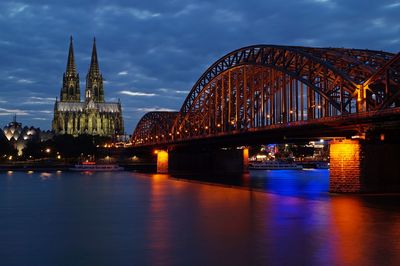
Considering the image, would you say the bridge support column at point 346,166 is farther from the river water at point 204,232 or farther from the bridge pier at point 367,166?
the river water at point 204,232

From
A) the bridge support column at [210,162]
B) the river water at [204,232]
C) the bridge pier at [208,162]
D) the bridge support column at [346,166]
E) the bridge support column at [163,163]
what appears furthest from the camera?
the bridge support column at [163,163]

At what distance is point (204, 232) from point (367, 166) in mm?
31790

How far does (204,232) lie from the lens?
35125 mm

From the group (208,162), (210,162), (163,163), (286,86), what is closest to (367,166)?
(286,86)

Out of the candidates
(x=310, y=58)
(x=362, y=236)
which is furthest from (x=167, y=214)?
(x=310, y=58)

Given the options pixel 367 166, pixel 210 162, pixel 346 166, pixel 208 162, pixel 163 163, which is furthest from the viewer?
pixel 163 163

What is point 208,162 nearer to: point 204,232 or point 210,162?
point 210,162

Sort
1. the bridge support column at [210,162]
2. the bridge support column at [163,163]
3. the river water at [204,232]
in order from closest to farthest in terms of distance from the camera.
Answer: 1. the river water at [204,232]
2. the bridge support column at [210,162]
3. the bridge support column at [163,163]

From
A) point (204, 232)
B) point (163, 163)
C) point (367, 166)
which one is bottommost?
point (204, 232)

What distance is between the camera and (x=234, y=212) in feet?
152

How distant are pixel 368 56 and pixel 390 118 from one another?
67.3 feet

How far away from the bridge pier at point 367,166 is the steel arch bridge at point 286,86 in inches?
150

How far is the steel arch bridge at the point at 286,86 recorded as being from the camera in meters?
67.9

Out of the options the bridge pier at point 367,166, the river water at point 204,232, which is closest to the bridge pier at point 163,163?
the bridge pier at point 367,166
